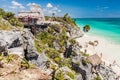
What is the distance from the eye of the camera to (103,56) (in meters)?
43.1

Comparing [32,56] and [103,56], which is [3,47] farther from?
[103,56]

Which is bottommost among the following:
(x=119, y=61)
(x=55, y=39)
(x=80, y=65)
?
(x=119, y=61)

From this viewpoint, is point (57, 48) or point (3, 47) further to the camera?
point (57, 48)

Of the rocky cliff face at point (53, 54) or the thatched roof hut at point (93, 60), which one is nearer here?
the rocky cliff face at point (53, 54)

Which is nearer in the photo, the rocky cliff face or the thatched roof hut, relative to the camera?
the rocky cliff face

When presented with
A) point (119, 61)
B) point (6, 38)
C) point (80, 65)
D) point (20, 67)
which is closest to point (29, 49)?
point (6, 38)

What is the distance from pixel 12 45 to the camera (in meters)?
19.1

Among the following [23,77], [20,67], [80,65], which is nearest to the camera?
[23,77]

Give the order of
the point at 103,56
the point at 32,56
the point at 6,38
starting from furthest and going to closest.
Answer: the point at 103,56
the point at 32,56
the point at 6,38

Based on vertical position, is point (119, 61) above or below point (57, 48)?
below

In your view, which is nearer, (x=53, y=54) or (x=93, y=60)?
(x=93, y=60)

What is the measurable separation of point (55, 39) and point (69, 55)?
499 centimetres

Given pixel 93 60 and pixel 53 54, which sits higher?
pixel 53 54

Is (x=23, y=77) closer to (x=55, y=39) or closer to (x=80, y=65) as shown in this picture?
(x=80, y=65)
